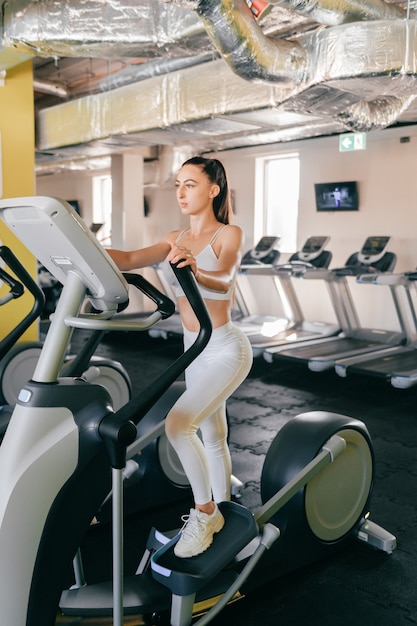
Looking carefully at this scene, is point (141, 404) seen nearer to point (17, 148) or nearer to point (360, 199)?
point (17, 148)

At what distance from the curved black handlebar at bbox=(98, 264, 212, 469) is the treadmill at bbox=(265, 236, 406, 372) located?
409 centimetres

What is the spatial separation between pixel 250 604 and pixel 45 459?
1096 millimetres

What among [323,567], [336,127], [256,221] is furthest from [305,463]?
[256,221]

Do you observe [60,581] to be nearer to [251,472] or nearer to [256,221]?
[251,472]

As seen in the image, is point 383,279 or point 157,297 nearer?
point 157,297

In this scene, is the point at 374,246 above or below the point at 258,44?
below

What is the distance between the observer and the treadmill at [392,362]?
5070mm

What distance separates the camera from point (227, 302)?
213 centimetres

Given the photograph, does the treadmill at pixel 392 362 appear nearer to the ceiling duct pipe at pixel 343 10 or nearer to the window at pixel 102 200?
the ceiling duct pipe at pixel 343 10

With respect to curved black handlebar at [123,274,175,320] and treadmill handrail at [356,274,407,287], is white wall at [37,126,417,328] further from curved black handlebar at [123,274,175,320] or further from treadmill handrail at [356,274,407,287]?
curved black handlebar at [123,274,175,320]

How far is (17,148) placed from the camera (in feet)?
16.7

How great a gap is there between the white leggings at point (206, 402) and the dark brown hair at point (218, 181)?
427mm

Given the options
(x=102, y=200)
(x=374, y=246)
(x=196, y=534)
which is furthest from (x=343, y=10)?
(x=102, y=200)

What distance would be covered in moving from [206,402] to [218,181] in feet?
2.67
